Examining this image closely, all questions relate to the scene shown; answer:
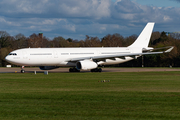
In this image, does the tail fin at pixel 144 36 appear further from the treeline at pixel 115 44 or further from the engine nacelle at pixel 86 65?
the treeline at pixel 115 44

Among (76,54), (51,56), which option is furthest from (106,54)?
(51,56)

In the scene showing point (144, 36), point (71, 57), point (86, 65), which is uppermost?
point (144, 36)

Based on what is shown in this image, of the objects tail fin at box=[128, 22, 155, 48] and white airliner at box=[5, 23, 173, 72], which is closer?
white airliner at box=[5, 23, 173, 72]

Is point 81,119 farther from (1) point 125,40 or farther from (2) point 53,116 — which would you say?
(1) point 125,40

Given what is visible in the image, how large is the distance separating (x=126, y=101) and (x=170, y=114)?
11.1 feet

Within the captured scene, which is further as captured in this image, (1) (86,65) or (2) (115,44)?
(2) (115,44)

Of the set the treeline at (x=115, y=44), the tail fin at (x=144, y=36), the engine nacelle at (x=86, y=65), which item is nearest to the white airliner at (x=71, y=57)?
the engine nacelle at (x=86, y=65)

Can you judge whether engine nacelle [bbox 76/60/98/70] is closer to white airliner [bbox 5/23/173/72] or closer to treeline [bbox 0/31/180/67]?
white airliner [bbox 5/23/173/72]

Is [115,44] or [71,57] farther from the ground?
[115,44]

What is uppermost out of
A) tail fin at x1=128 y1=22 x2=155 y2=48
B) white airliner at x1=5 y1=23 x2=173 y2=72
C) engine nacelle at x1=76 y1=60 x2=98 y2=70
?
tail fin at x1=128 y1=22 x2=155 y2=48

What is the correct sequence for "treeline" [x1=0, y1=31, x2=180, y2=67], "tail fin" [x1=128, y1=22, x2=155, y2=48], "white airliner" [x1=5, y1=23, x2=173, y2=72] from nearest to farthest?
"white airliner" [x1=5, y1=23, x2=173, y2=72]
"tail fin" [x1=128, y1=22, x2=155, y2=48]
"treeline" [x1=0, y1=31, x2=180, y2=67]

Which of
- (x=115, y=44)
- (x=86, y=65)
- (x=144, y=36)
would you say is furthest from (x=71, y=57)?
(x=115, y=44)

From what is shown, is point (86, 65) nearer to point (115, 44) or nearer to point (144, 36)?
point (144, 36)

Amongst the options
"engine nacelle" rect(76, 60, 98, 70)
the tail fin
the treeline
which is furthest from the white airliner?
the treeline
